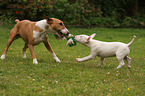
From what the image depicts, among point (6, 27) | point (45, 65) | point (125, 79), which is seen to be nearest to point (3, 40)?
point (6, 27)

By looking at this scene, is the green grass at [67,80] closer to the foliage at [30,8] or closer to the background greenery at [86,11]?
the foliage at [30,8]

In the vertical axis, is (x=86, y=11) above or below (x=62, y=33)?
below

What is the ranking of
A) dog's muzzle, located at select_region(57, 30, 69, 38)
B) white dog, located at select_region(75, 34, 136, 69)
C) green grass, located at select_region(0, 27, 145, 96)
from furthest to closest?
dog's muzzle, located at select_region(57, 30, 69, 38)
white dog, located at select_region(75, 34, 136, 69)
green grass, located at select_region(0, 27, 145, 96)

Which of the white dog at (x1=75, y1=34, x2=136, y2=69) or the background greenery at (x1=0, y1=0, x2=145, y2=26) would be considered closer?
the white dog at (x1=75, y1=34, x2=136, y2=69)

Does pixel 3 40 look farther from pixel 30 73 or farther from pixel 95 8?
pixel 95 8

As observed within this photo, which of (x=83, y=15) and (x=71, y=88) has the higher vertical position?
(x=71, y=88)

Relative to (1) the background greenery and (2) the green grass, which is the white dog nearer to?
(2) the green grass

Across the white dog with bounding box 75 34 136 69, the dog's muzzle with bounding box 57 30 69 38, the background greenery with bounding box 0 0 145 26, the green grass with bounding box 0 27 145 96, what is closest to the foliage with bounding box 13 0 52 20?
the background greenery with bounding box 0 0 145 26

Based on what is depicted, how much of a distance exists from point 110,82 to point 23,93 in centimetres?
196

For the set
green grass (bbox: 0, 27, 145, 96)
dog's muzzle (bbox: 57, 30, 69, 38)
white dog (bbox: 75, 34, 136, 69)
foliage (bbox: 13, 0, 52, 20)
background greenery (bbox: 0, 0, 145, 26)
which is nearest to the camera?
green grass (bbox: 0, 27, 145, 96)

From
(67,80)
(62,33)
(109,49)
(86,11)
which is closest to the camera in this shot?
(67,80)

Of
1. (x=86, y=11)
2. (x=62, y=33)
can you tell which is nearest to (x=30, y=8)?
(x=86, y=11)

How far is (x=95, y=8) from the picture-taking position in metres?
20.2

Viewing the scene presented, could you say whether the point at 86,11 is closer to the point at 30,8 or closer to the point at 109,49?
the point at 30,8
